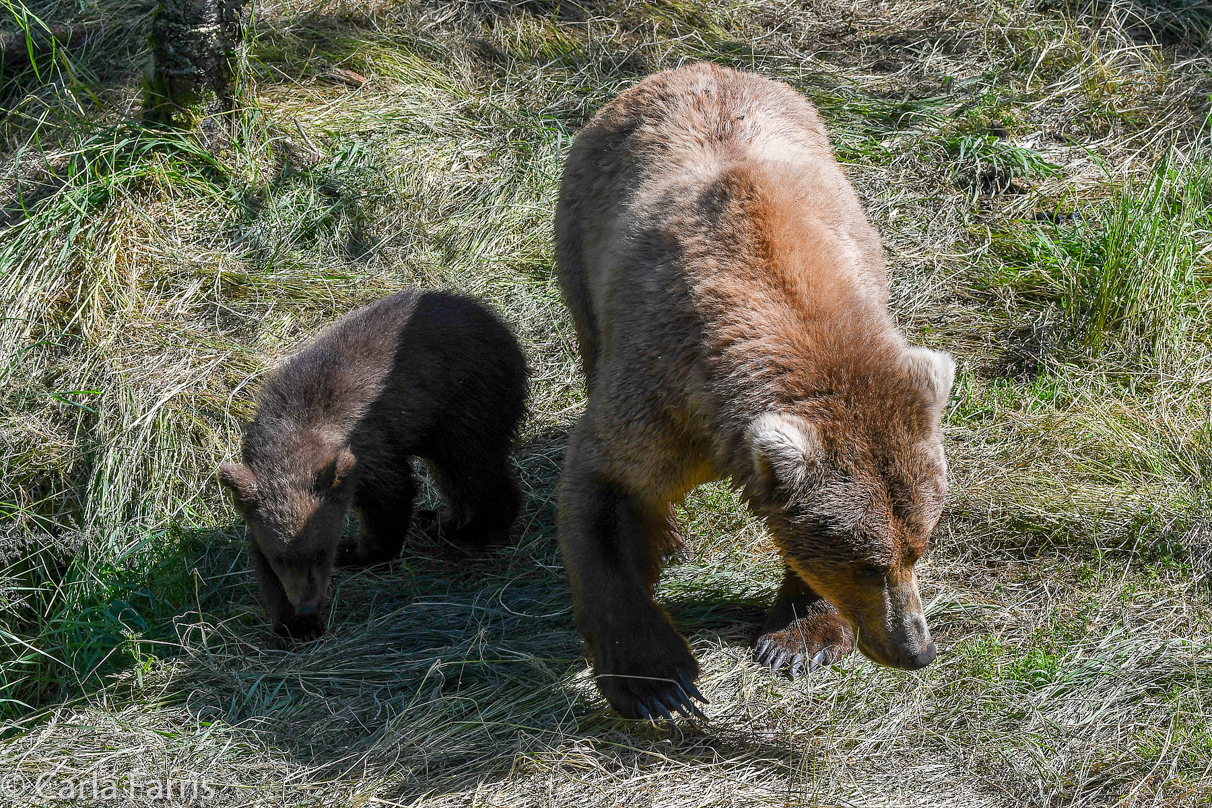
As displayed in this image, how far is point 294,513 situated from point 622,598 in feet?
5.78

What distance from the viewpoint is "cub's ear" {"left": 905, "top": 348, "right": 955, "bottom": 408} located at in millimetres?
4055

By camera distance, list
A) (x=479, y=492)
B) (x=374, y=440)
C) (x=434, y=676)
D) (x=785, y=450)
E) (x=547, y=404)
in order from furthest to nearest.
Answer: (x=547, y=404) → (x=479, y=492) → (x=374, y=440) → (x=434, y=676) → (x=785, y=450)

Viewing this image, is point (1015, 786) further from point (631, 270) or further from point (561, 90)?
point (561, 90)

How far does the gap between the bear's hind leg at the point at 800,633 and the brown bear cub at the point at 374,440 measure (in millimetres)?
1715

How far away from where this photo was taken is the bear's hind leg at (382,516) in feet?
18.8

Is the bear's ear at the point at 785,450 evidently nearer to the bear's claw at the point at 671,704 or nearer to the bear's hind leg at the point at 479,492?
the bear's claw at the point at 671,704

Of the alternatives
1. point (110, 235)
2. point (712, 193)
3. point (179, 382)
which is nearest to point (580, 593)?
point (712, 193)

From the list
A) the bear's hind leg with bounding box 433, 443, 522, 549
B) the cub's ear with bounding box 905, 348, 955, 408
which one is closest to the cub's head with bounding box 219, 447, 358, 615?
the bear's hind leg with bounding box 433, 443, 522, 549

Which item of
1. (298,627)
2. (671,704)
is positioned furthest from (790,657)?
(298,627)

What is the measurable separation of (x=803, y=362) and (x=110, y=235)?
501 centimetres

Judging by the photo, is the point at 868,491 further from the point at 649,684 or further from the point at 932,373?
the point at 649,684

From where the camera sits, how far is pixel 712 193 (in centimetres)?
462

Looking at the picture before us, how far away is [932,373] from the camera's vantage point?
160 inches

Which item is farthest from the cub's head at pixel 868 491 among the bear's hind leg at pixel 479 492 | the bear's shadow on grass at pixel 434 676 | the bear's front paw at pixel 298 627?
the bear's front paw at pixel 298 627
